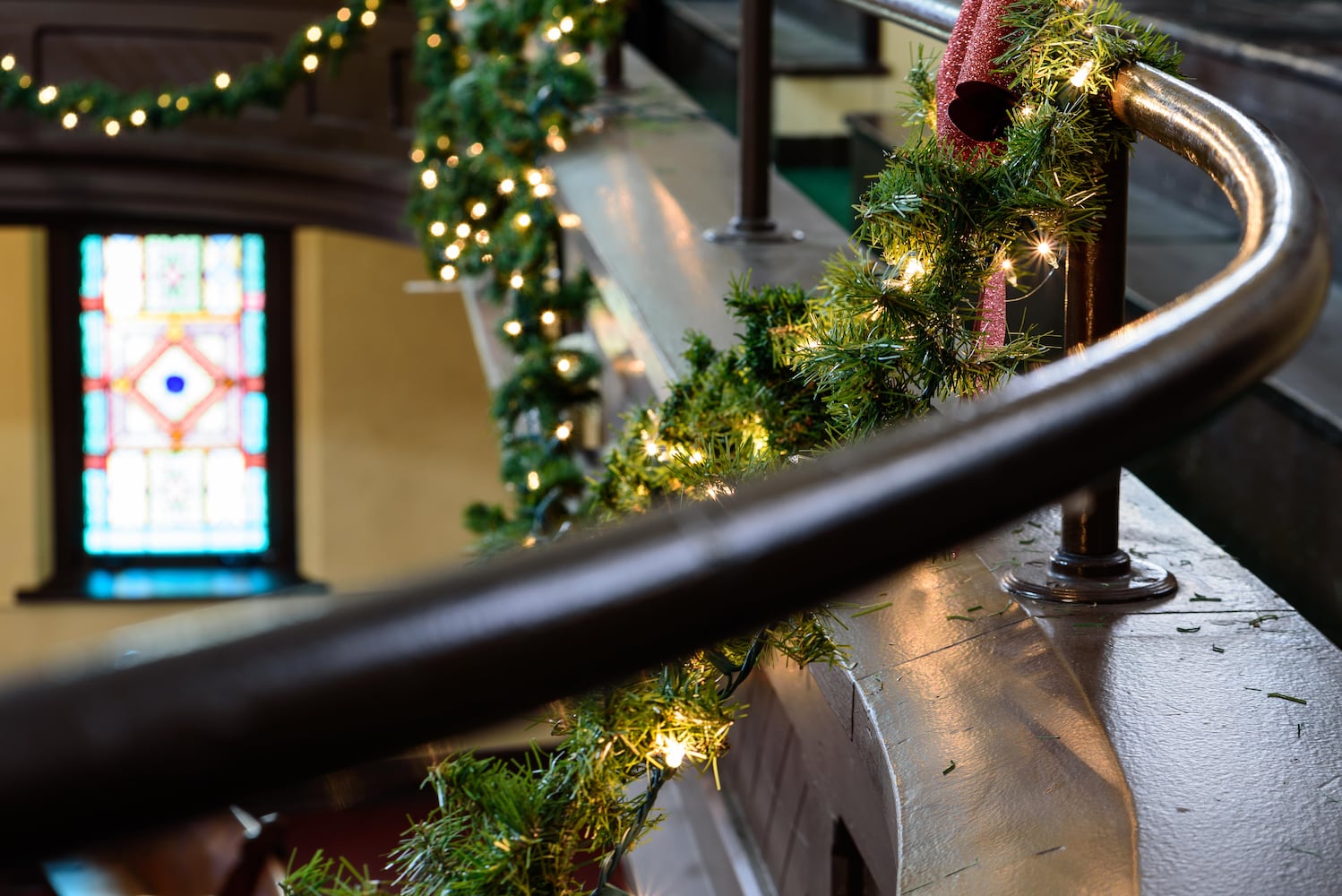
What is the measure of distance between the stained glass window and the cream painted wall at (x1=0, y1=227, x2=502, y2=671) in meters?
0.27

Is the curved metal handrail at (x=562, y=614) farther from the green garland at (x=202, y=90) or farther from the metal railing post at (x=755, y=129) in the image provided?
the green garland at (x=202, y=90)

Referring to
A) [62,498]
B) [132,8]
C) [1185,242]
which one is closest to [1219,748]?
[1185,242]

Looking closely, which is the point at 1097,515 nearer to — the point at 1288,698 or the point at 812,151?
the point at 1288,698

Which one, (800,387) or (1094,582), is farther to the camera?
(800,387)

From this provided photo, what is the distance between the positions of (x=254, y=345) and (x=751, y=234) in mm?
6695

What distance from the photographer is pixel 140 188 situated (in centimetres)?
724

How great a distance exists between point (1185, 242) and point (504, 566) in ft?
8.34

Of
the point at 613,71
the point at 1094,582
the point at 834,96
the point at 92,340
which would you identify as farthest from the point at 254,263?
the point at 1094,582

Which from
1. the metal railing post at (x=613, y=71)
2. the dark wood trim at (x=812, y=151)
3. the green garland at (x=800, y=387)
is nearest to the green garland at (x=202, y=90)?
the dark wood trim at (x=812, y=151)

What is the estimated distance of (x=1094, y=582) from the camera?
1.21 m

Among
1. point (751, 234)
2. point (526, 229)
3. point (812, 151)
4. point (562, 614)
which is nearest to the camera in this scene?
point (562, 614)

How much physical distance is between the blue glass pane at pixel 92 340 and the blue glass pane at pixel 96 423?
13 centimetres

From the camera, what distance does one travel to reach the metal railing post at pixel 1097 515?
1128mm

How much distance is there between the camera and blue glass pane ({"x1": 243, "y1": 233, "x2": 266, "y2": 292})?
8.46m
